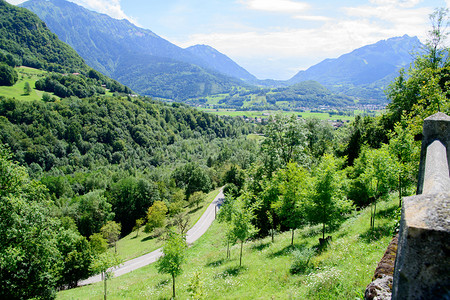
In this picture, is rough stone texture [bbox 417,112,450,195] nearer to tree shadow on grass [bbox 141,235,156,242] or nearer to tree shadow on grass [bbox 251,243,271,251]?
tree shadow on grass [bbox 251,243,271,251]

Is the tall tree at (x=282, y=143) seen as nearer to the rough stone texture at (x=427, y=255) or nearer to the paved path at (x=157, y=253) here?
the paved path at (x=157, y=253)

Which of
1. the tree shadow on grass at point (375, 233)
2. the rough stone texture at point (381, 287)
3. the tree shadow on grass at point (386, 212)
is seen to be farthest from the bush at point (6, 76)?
the rough stone texture at point (381, 287)

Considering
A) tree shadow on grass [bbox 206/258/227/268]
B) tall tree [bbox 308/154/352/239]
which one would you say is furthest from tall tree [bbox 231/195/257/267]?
tall tree [bbox 308/154/352/239]

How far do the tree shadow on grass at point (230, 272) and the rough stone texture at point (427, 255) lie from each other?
18888 mm

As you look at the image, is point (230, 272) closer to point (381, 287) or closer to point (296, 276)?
point (296, 276)

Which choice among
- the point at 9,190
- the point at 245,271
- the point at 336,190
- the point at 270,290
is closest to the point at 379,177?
the point at 336,190

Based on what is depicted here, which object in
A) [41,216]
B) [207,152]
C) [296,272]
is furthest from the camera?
[207,152]

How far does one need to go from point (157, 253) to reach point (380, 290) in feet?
156

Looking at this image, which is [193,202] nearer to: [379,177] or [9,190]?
[9,190]

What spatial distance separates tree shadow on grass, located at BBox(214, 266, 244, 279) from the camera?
1889 centimetres

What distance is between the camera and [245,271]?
1873 centimetres

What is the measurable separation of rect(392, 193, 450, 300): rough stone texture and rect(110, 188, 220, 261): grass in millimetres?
47245

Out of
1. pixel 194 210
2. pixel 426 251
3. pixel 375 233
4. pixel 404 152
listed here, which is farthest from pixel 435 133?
pixel 194 210

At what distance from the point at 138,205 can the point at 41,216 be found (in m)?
57.4
